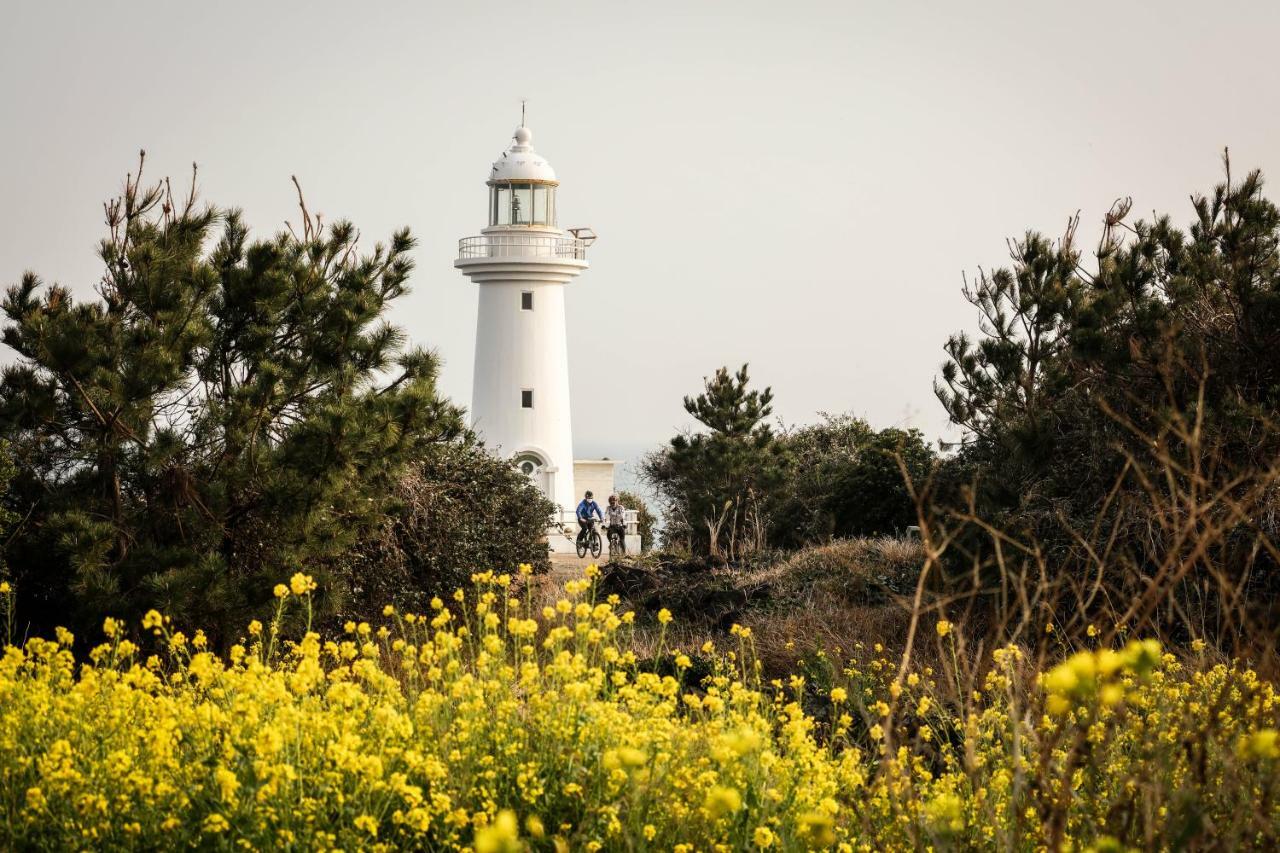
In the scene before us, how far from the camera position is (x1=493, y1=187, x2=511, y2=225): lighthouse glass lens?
115 feet

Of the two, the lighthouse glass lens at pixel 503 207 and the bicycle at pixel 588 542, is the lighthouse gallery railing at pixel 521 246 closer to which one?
the lighthouse glass lens at pixel 503 207

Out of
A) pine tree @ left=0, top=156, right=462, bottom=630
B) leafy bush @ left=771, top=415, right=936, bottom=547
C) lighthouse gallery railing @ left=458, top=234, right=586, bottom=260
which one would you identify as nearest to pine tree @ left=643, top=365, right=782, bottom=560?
leafy bush @ left=771, top=415, right=936, bottom=547

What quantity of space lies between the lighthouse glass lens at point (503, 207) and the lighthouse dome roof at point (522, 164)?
11.1 inches

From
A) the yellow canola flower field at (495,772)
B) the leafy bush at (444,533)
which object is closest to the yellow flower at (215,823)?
the yellow canola flower field at (495,772)

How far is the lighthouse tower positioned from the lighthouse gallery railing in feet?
0.08

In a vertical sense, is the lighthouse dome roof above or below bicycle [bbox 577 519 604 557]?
above

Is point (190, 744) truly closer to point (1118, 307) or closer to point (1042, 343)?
point (1118, 307)

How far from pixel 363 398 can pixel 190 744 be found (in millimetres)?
6985

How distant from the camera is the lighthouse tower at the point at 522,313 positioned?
1361 inches

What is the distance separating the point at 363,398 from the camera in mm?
12727

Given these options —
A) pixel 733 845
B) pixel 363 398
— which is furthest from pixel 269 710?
pixel 363 398

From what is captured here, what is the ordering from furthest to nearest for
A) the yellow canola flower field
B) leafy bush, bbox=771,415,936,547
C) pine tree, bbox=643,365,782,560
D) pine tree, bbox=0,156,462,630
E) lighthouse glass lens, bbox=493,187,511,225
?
lighthouse glass lens, bbox=493,187,511,225 → pine tree, bbox=643,365,782,560 → leafy bush, bbox=771,415,936,547 → pine tree, bbox=0,156,462,630 → the yellow canola flower field

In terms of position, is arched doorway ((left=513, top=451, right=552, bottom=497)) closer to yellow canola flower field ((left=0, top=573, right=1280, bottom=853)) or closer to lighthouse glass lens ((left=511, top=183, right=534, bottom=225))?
lighthouse glass lens ((left=511, top=183, right=534, bottom=225))

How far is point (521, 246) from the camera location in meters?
34.4
